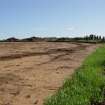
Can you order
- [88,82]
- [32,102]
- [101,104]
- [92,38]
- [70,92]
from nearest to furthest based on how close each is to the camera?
[101,104], [32,102], [70,92], [88,82], [92,38]

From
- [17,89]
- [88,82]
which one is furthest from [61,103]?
[88,82]

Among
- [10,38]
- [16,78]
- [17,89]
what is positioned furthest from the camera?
[10,38]

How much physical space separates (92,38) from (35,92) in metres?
66.1

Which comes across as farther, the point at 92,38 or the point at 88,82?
the point at 92,38

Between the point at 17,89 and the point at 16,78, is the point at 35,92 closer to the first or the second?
the point at 17,89

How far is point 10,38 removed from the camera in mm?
Result: 68062

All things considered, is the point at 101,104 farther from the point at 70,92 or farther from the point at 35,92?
the point at 35,92

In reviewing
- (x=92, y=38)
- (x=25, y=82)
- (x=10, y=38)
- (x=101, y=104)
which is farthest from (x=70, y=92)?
(x=92, y=38)

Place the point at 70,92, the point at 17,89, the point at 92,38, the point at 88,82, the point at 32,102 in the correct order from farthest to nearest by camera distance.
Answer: the point at 92,38, the point at 88,82, the point at 17,89, the point at 70,92, the point at 32,102

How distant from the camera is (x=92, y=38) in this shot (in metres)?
76.4

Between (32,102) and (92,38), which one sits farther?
(92,38)

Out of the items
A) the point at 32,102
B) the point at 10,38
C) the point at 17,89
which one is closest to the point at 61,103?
the point at 32,102

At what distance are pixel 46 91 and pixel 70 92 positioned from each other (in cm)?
99

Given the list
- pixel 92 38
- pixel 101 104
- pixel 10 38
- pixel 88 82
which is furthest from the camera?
pixel 92 38
